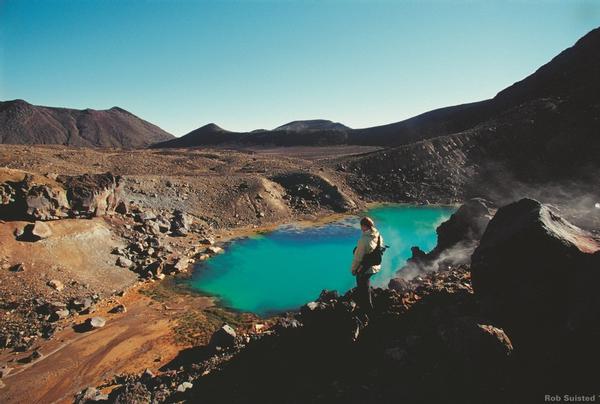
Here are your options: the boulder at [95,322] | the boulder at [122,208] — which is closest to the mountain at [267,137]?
the boulder at [122,208]

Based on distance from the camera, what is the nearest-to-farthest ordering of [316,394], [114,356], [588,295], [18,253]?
[588,295] < [316,394] < [114,356] < [18,253]

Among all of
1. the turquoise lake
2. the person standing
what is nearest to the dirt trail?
the turquoise lake

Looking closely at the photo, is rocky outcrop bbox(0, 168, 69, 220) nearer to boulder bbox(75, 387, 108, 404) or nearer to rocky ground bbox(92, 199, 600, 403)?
boulder bbox(75, 387, 108, 404)

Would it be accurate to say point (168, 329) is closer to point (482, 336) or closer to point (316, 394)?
point (316, 394)

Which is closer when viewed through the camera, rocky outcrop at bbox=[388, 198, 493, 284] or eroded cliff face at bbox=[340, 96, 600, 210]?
rocky outcrop at bbox=[388, 198, 493, 284]

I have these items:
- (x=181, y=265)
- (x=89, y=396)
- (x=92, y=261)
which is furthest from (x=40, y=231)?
(x=89, y=396)

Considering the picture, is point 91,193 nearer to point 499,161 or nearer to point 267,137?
point 499,161

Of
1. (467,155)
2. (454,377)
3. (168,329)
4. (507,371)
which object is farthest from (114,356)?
(467,155)
